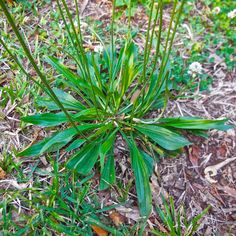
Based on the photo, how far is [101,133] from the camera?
194 cm

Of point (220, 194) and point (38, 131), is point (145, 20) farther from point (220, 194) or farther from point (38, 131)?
point (220, 194)

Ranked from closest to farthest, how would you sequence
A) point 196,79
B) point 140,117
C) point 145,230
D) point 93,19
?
point 145,230 < point 140,117 < point 196,79 < point 93,19

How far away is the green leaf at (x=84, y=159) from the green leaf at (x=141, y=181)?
19 centimetres

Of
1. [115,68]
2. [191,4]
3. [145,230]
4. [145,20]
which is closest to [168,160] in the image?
[145,230]

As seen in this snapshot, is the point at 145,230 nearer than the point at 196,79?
Yes

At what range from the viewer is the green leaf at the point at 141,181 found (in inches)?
69.3

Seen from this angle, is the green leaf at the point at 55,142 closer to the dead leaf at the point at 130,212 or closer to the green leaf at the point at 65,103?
the green leaf at the point at 65,103

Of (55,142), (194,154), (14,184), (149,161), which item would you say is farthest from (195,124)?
(14,184)

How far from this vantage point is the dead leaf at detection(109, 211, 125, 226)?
176 centimetres

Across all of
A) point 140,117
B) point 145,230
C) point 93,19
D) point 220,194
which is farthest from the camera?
point 93,19

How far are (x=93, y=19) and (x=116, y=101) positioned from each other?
0.88 metres

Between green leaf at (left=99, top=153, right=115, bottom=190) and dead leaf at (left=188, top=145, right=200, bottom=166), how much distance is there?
461 millimetres

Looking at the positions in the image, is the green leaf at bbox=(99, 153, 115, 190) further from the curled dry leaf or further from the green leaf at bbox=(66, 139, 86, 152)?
the curled dry leaf

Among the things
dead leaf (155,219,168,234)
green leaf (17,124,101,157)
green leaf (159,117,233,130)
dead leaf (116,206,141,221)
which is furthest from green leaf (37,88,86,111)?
dead leaf (155,219,168,234)
